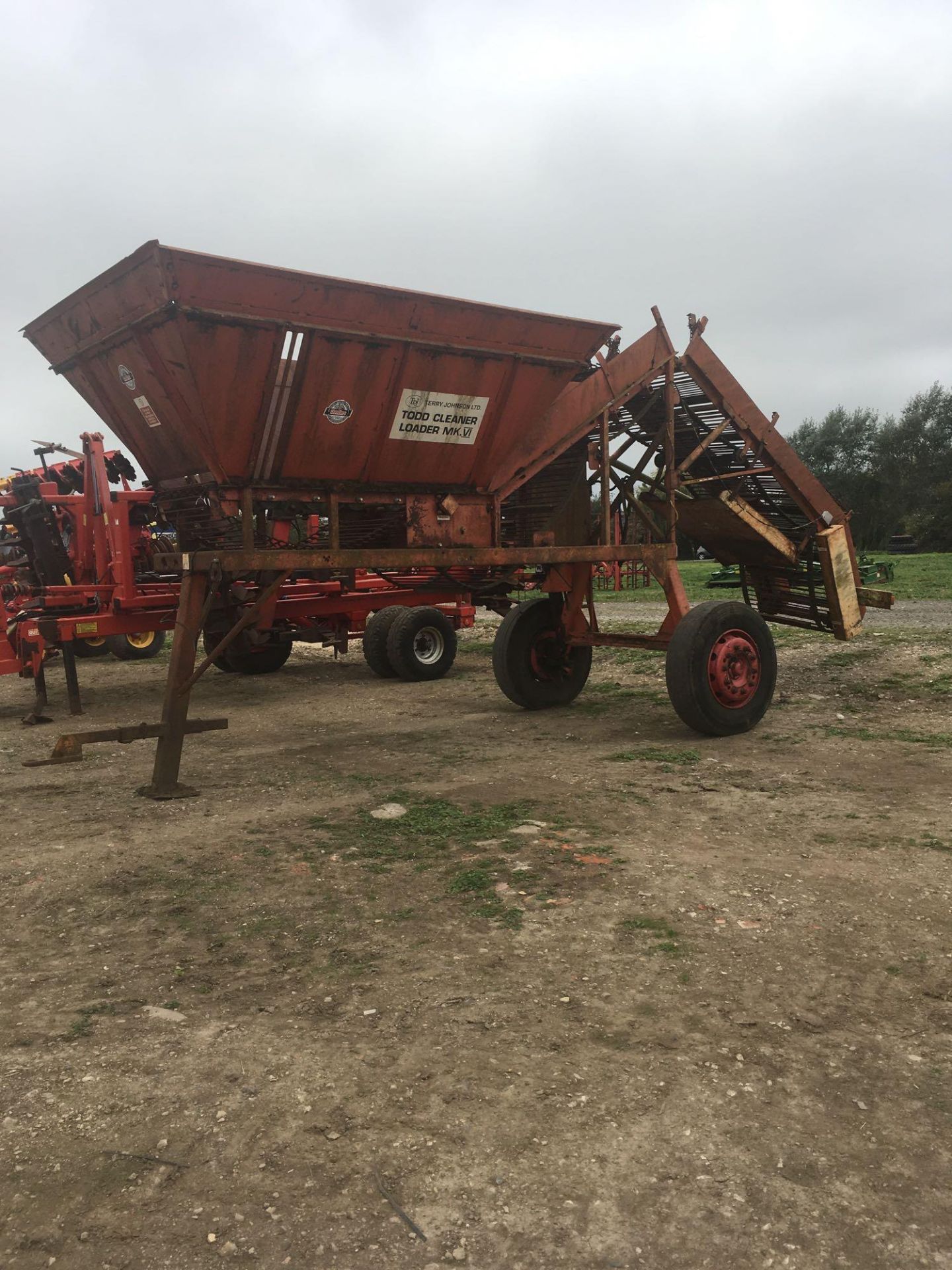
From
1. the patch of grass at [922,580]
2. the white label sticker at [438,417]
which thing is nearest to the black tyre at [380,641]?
the white label sticker at [438,417]

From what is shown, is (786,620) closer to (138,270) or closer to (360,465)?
(360,465)

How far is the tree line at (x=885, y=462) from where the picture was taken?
178 feet

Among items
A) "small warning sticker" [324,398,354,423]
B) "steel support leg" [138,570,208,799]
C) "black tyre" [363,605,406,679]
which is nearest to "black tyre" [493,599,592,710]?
"black tyre" [363,605,406,679]

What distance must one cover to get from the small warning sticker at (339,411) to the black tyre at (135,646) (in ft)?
26.3

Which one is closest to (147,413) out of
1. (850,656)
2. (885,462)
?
(850,656)

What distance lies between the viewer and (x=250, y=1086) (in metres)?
2.79

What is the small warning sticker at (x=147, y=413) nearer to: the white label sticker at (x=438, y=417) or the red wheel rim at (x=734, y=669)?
the white label sticker at (x=438, y=417)

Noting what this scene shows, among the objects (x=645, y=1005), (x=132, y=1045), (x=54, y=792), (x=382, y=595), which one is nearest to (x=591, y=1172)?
(x=645, y=1005)

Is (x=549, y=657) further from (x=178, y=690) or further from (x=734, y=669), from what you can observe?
(x=178, y=690)

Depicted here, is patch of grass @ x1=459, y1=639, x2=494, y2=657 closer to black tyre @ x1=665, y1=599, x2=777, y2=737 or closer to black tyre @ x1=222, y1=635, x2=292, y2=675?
black tyre @ x1=222, y1=635, x2=292, y2=675

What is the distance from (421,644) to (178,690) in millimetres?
5381

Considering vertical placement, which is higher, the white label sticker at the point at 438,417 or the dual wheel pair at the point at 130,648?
the white label sticker at the point at 438,417

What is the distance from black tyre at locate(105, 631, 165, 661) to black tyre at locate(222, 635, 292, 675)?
93.8 inches

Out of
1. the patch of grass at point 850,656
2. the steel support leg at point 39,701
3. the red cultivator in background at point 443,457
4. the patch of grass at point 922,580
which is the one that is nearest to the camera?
the red cultivator in background at point 443,457
